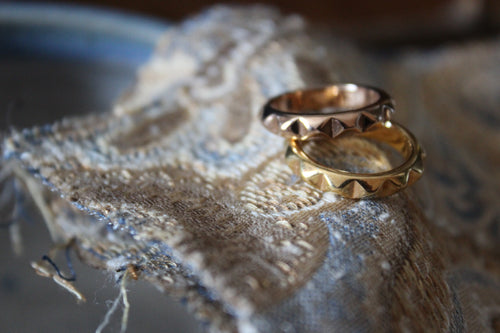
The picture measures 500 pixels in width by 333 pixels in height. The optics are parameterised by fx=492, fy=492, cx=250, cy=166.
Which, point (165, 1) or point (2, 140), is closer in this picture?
point (2, 140)

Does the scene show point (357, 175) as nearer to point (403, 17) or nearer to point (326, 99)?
point (326, 99)

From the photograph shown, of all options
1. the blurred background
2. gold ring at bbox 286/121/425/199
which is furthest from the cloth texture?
the blurred background

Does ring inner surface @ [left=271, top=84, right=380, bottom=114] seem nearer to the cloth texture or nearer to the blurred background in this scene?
the cloth texture

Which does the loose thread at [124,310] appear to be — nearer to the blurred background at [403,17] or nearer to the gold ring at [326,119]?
the gold ring at [326,119]

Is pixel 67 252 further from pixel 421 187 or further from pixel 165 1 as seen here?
pixel 165 1


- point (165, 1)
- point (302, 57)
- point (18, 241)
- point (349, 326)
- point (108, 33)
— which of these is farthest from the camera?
point (165, 1)

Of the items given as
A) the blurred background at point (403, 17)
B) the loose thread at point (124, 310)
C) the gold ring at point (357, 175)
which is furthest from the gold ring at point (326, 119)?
the blurred background at point (403, 17)

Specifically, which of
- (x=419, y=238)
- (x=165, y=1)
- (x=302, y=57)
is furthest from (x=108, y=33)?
(x=419, y=238)
